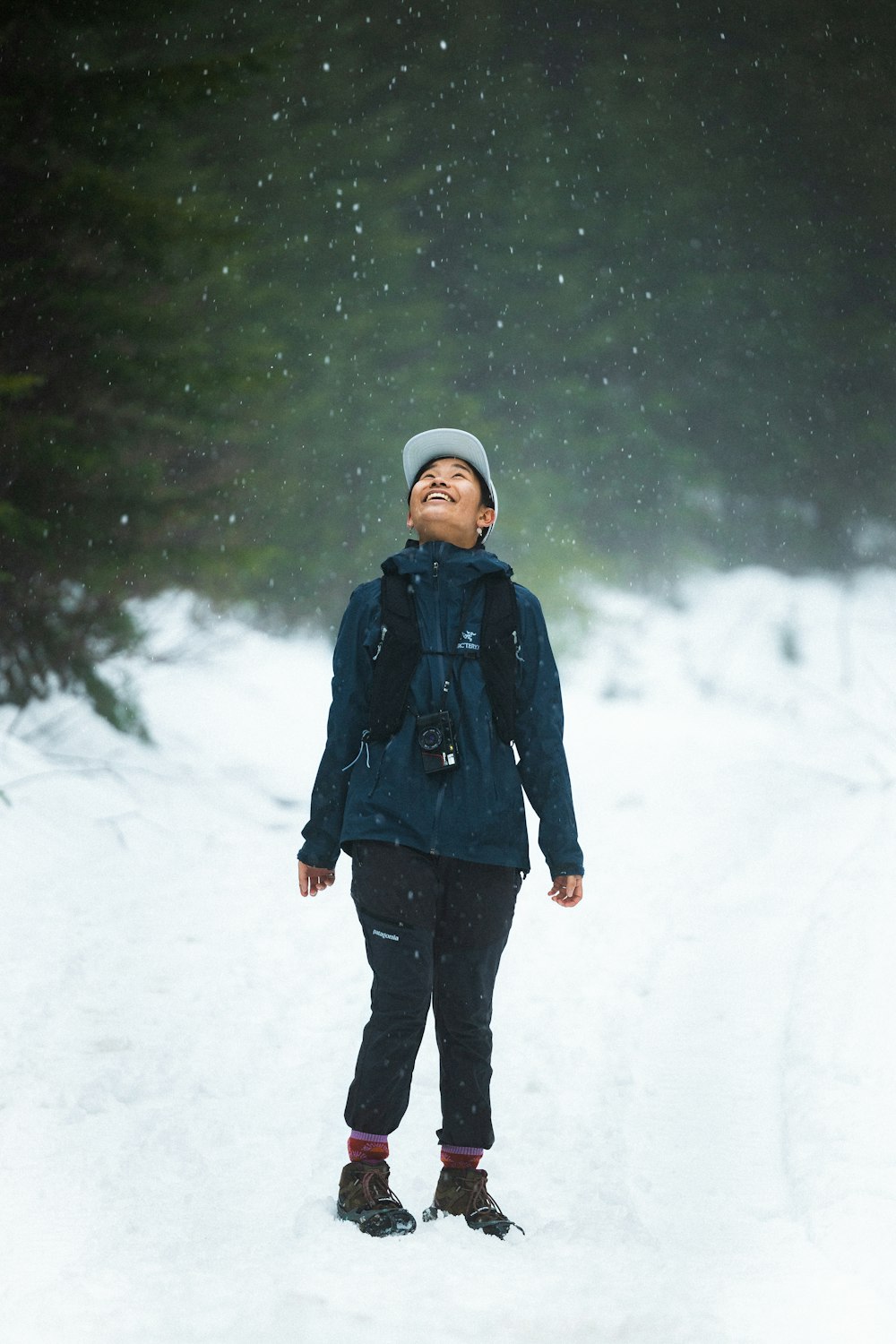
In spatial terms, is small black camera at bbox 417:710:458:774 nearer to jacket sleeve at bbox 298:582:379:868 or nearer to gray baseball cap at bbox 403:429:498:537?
jacket sleeve at bbox 298:582:379:868

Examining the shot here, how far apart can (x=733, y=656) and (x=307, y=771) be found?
538cm

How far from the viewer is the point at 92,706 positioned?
8.84 m

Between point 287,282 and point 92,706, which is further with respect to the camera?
point 287,282

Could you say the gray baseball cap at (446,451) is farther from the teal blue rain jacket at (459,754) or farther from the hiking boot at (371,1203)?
the hiking boot at (371,1203)

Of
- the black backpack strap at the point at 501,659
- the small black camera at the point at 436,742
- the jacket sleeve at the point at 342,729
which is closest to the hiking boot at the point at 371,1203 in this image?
the jacket sleeve at the point at 342,729

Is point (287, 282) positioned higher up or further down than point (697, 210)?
further down

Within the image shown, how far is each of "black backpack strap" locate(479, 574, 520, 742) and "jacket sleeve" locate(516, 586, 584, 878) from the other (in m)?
0.06

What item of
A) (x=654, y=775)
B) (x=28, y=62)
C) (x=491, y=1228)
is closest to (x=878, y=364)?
(x=654, y=775)

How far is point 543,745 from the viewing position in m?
3.23

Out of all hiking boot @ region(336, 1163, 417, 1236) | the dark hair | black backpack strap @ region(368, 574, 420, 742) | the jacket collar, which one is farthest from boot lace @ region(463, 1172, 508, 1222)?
the dark hair

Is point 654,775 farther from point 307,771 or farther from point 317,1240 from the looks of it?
point 317,1240

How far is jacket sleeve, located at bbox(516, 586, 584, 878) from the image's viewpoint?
3.17 metres

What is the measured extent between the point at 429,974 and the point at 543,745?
2.21 ft

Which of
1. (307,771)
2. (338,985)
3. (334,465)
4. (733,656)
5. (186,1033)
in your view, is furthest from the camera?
(733,656)
